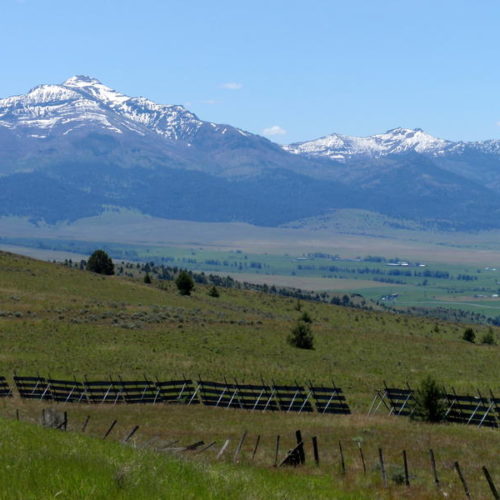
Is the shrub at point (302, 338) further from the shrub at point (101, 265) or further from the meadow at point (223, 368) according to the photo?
the shrub at point (101, 265)

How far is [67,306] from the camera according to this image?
274 feet

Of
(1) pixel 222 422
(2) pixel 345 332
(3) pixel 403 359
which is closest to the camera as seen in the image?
(1) pixel 222 422

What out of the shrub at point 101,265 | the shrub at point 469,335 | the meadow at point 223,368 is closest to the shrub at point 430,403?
the meadow at point 223,368

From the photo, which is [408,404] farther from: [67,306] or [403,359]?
[67,306]

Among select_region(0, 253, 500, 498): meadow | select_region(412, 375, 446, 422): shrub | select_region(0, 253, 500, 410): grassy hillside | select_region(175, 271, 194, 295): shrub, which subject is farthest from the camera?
select_region(175, 271, 194, 295): shrub

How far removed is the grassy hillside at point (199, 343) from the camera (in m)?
56.8

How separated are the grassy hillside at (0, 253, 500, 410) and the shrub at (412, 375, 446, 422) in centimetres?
783

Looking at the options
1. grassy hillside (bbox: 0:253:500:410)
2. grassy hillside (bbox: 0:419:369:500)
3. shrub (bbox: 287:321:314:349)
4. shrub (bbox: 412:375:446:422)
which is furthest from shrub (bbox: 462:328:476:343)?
grassy hillside (bbox: 0:419:369:500)

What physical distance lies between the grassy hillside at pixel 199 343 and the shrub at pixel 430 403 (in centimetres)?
783

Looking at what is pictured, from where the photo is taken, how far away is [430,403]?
39594 mm

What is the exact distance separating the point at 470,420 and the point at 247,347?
3022cm

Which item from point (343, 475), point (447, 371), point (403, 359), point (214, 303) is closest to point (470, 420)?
point (343, 475)

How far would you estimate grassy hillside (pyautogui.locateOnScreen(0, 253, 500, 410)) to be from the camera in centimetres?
5678

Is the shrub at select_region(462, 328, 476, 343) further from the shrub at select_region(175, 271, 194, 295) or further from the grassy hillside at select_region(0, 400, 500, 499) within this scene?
the grassy hillside at select_region(0, 400, 500, 499)
